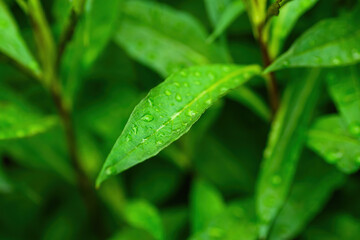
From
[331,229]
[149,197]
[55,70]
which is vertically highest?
[55,70]

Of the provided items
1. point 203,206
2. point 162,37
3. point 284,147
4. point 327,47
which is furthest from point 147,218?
point 327,47

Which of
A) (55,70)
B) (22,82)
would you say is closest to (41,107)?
(22,82)

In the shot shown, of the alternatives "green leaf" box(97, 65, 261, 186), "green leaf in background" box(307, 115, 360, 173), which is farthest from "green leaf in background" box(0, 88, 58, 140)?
"green leaf in background" box(307, 115, 360, 173)

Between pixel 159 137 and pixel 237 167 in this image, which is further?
pixel 237 167

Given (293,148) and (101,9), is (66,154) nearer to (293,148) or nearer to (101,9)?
(101,9)

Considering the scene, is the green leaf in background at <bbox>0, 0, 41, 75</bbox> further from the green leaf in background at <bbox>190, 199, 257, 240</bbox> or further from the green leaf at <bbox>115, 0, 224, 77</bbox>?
the green leaf in background at <bbox>190, 199, 257, 240</bbox>

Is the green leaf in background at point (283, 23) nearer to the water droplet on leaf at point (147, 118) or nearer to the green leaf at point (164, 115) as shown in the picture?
the green leaf at point (164, 115)

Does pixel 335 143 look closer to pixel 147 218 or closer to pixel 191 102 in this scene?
pixel 191 102
